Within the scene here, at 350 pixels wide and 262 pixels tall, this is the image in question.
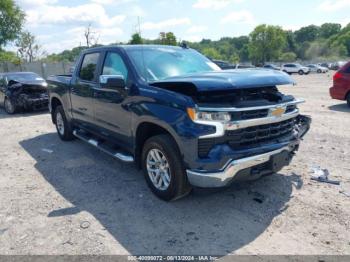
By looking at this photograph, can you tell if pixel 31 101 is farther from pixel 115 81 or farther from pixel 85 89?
pixel 115 81

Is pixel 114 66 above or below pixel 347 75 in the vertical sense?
above

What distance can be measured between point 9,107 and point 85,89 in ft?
25.0

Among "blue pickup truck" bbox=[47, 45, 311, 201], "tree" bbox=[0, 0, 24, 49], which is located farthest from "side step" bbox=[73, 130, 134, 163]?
"tree" bbox=[0, 0, 24, 49]

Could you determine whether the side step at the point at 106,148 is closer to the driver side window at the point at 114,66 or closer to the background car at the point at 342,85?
the driver side window at the point at 114,66

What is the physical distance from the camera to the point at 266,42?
306 feet

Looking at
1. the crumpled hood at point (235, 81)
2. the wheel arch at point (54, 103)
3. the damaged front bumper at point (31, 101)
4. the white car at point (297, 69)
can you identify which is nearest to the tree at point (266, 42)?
the white car at point (297, 69)

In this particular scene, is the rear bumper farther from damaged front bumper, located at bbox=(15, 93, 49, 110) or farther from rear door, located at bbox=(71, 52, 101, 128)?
rear door, located at bbox=(71, 52, 101, 128)

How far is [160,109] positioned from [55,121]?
4.92 m

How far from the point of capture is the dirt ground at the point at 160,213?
3270mm

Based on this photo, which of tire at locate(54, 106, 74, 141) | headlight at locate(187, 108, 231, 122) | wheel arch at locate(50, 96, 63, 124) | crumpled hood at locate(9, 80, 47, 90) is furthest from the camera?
crumpled hood at locate(9, 80, 47, 90)

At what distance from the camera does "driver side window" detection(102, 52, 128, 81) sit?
4.67 m

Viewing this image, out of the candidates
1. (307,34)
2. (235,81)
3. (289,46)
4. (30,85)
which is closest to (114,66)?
(235,81)

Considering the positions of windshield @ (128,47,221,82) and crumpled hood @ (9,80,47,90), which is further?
crumpled hood @ (9,80,47,90)

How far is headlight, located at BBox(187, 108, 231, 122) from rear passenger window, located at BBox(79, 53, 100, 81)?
8.68 ft
